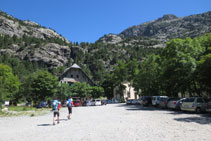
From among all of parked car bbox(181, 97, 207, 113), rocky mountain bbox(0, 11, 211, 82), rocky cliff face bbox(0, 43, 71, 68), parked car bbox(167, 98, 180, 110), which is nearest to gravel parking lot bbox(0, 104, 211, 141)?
parked car bbox(181, 97, 207, 113)

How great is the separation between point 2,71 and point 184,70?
5056cm

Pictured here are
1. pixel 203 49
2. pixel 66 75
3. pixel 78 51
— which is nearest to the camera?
pixel 203 49

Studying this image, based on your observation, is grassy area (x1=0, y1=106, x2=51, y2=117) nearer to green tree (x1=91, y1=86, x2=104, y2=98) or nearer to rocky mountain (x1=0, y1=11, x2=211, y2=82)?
green tree (x1=91, y1=86, x2=104, y2=98)

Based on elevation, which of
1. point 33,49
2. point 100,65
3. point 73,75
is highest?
point 33,49

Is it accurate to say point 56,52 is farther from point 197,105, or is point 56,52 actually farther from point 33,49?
point 197,105

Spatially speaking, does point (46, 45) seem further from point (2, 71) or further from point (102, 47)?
point (2, 71)

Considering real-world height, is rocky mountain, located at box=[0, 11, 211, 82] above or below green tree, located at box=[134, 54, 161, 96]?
above

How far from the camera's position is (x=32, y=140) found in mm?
7445

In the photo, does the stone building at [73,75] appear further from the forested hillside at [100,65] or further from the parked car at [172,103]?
the parked car at [172,103]

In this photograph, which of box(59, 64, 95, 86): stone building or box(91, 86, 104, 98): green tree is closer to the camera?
box(59, 64, 95, 86): stone building

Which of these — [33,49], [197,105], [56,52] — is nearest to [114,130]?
[197,105]

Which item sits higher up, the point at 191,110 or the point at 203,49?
the point at 203,49

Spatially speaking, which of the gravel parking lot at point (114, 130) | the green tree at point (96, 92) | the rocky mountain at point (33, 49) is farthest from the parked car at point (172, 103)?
the rocky mountain at point (33, 49)

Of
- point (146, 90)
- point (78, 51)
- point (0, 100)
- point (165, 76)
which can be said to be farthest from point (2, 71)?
point (78, 51)
